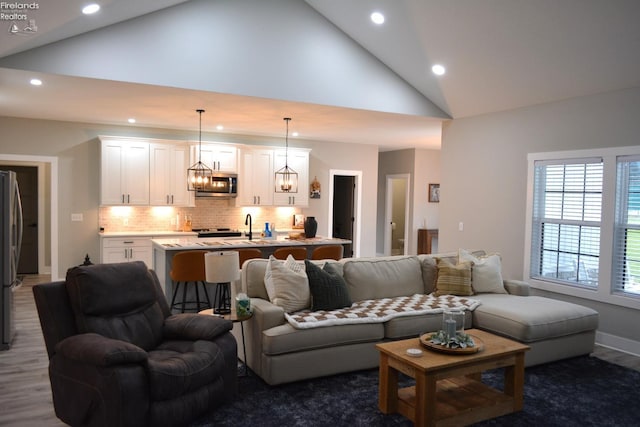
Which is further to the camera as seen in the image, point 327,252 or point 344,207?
point 344,207

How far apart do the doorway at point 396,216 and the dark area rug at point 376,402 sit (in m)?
6.67

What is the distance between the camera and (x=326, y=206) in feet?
33.0

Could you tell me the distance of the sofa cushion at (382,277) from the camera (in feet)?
15.6

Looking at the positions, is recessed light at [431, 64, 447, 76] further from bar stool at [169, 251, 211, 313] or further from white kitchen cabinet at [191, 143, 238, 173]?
white kitchen cabinet at [191, 143, 238, 173]

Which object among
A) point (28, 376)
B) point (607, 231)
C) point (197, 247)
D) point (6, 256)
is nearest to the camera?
point (28, 376)

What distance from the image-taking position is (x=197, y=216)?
29.1ft

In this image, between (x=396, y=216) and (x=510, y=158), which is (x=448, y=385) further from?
(x=396, y=216)

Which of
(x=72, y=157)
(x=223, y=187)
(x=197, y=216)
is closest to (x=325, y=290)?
(x=223, y=187)

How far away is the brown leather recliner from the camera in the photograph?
9.11 feet

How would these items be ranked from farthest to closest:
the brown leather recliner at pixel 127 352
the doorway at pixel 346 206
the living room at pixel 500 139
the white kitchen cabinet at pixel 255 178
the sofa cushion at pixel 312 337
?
the doorway at pixel 346 206 → the white kitchen cabinet at pixel 255 178 → the living room at pixel 500 139 → the sofa cushion at pixel 312 337 → the brown leather recliner at pixel 127 352

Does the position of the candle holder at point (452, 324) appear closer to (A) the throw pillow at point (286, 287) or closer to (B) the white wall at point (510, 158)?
(A) the throw pillow at point (286, 287)

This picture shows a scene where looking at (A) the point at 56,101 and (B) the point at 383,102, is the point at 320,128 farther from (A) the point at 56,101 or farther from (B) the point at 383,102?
(A) the point at 56,101

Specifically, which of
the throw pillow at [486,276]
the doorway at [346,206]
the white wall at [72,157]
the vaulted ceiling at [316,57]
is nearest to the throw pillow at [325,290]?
the throw pillow at [486,276]

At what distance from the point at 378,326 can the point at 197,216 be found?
552 centimetres
